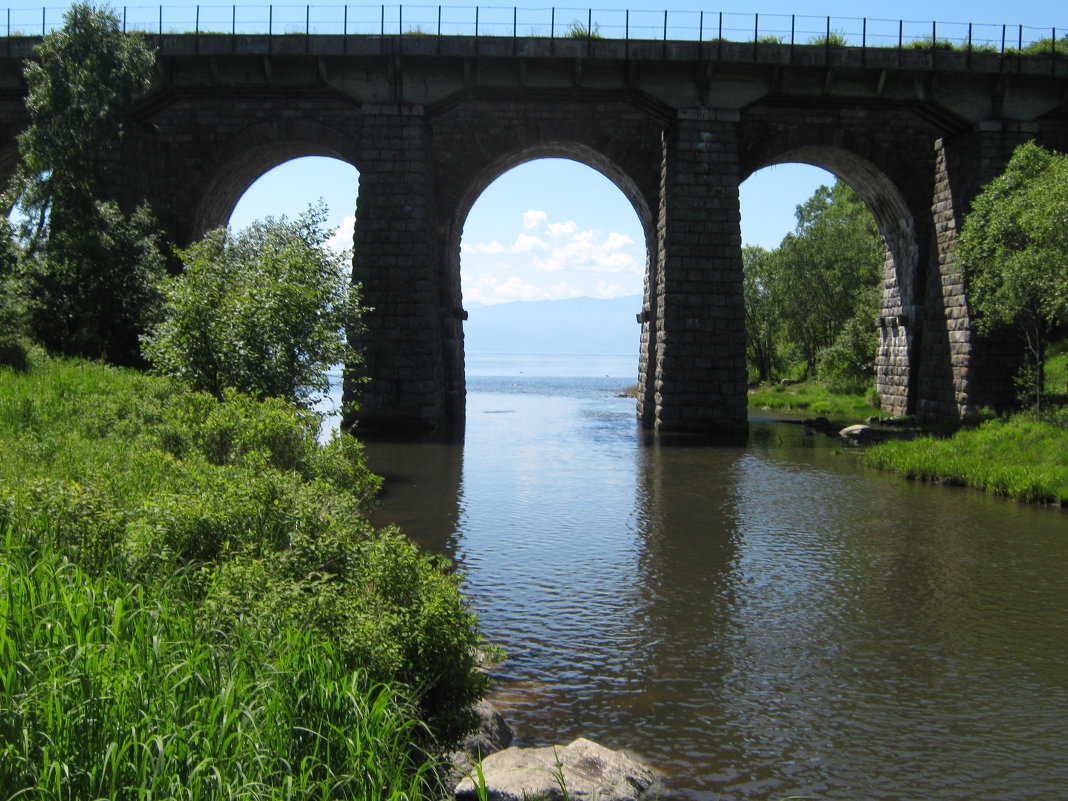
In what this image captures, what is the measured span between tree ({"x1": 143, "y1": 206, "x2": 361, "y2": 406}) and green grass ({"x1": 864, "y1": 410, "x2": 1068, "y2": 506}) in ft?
41.9

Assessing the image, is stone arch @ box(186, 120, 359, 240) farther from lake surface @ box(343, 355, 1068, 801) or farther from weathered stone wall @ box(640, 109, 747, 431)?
lake surface @ box(343, 355, 1068, 801)

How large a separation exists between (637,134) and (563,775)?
89.5 ft

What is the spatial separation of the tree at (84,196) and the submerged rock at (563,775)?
2310cm

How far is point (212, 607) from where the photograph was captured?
631cm

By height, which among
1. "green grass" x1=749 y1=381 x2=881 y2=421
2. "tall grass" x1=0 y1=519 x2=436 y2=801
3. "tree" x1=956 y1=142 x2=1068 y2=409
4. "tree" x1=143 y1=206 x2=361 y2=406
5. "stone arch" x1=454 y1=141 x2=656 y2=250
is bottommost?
"tall grass" x1=0 y1=519 x2=436 y2=801

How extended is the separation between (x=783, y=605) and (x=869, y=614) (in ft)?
→ 3.02

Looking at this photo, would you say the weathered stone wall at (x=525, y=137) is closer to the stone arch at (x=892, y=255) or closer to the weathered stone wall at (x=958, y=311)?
the stone arch at (x=892, y=255)

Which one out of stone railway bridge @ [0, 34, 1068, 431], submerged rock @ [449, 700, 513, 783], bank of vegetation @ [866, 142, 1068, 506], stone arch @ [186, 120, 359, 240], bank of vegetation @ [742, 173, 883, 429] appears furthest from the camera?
bank of vegetation @ [742, 173, 883, 429]

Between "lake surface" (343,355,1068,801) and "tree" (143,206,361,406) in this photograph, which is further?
"tree" (143,206,361,406)

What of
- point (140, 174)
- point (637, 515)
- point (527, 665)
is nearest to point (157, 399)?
point (637, 515)

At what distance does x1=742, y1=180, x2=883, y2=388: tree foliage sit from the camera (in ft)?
174

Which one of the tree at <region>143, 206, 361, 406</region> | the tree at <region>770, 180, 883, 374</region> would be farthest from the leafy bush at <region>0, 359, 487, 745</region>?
the tree at <region>770, 180, 883, 374</region>

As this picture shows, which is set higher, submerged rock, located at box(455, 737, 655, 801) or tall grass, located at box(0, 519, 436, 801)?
tall grass, located at box(0, 519, 436, 801)

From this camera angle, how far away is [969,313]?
92.3 feet
